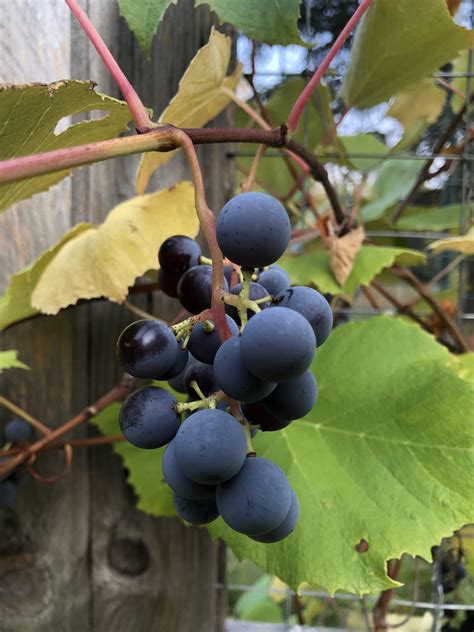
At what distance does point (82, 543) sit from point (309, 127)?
82 centimetres

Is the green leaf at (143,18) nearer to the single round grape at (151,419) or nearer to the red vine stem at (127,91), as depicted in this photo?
the red vine stem at (127,91)

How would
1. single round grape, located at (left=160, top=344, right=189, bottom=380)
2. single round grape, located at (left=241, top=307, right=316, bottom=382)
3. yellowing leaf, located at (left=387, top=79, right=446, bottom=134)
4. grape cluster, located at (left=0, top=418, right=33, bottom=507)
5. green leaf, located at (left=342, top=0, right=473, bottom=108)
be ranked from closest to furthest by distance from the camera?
single round grape, located at (left=241, top=307, right=316, bottom=382)
single round grape, located at (left=160, top=344, right=189, bottom=380)
green leaf, located at (left=342, top=0, right=473, bottom=108)
grape cluster, located at (left=0, top=418, right=33, bottom=507)
yellowing leaf, located at (left=387, top=79, right=446, bottom=134)

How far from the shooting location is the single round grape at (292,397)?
1.31 feet

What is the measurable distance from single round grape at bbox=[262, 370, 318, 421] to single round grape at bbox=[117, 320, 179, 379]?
0.08 m

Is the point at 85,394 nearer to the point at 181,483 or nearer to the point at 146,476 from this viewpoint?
the point at 146,476

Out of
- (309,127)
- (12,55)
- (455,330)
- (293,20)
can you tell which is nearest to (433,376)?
(455,330)

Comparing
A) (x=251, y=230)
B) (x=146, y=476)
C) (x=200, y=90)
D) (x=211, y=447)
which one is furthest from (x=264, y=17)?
(x=146, y=476)

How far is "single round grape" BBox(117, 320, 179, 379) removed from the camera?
42 centimetres

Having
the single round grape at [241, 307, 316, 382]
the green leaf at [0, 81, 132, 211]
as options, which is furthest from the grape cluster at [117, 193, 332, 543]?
the green leaf at [0, 81, 132, 211]

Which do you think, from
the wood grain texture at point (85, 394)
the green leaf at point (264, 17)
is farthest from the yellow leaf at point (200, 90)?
the wood grain texture at point (85, 394)

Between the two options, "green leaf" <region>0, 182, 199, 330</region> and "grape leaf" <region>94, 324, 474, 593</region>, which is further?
"green leaf" <region>0, 182, 199, 330</region>

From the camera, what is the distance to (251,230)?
355 mm

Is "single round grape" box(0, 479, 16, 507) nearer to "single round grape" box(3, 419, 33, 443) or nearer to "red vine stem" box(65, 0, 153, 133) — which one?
"single round grape" box(3, 419, 33, 443)

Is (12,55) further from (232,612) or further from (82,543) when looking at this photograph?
(232,612)
